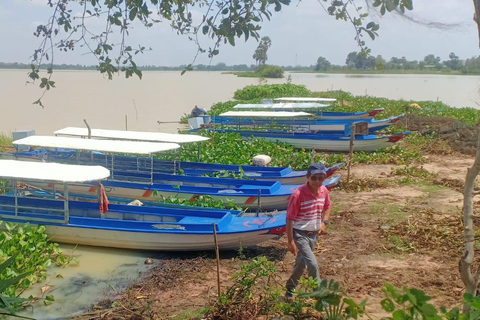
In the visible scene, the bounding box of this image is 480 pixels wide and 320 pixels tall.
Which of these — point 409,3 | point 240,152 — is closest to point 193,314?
point 409,3

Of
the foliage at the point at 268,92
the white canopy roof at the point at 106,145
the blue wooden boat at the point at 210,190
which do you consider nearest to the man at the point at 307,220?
the blue wooden boat at the point at 210,190

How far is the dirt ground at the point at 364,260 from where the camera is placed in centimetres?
545

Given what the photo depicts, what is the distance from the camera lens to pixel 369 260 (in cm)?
659

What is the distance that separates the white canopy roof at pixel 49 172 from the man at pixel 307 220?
3136 millimetres

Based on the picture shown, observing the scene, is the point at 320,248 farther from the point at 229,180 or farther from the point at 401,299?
the point at 401,299

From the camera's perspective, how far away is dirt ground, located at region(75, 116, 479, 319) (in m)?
5.45

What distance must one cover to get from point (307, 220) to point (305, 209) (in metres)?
0.12

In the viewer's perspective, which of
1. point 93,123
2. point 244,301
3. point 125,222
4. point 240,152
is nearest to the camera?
point 244,301

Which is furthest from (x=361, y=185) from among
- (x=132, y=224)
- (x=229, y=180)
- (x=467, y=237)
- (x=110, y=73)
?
(x=110, y=73)

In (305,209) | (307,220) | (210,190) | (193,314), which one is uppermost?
(305,209)

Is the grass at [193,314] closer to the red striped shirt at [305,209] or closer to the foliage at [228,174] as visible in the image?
the red striped shirt at [305,209]

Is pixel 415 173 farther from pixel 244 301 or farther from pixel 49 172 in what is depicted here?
pixel 49 172

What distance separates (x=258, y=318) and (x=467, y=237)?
2145 millimetres

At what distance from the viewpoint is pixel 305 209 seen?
484 cm
